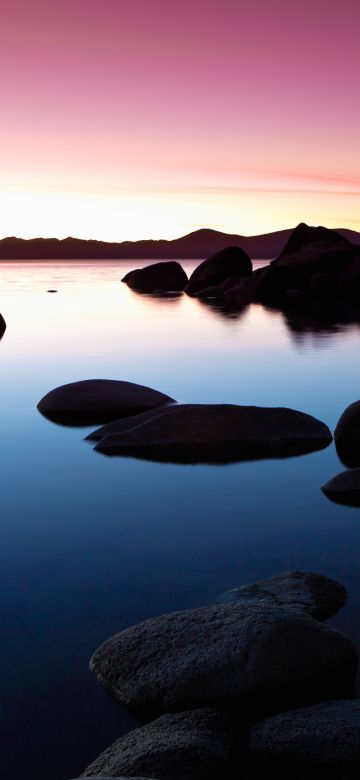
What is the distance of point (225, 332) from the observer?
28.6 meters

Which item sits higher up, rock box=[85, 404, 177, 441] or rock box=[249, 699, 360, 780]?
rock box=[85, 404, 177, 441]

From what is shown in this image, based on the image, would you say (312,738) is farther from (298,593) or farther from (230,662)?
(298,593)

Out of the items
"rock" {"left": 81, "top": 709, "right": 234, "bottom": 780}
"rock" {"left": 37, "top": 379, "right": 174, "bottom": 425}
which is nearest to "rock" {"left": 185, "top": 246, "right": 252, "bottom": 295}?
"rock" {"left": 37, "top": 379, "right": 174, "bottom": 425}

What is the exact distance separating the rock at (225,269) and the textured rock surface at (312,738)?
5218 cm

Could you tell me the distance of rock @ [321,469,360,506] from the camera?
7.84 m

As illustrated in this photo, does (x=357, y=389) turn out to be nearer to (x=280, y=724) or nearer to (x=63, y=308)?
(x=280, y=724)

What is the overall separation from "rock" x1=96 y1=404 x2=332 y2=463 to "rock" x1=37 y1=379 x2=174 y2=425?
1.76 meters

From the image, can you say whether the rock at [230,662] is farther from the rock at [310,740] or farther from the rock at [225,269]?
the rock at [225,269]

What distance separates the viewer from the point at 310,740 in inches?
144

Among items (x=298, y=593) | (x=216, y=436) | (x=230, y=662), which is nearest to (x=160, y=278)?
(x=216, y=436)

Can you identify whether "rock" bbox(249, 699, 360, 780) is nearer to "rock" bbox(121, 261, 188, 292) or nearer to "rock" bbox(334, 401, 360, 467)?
"rock" bbox(334, 401, 360, 467)

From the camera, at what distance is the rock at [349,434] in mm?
9859

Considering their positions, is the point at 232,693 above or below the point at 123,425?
below

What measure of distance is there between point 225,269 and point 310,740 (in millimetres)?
53073
